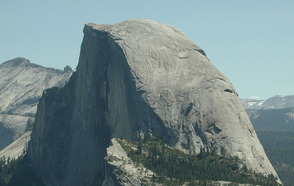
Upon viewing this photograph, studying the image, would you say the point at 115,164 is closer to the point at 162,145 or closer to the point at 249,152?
the point at 162,145

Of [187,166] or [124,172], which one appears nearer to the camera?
[124,172]

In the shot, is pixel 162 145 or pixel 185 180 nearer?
pixel 185 180

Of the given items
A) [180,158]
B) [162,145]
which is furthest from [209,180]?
[162,145]

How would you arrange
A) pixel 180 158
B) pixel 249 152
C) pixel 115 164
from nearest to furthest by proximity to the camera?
pixel 115 164 < pixel 180 158 < pixel 249 152

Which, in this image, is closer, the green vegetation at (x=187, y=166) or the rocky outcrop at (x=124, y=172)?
the rocky outcrop at (x=124, y=172)

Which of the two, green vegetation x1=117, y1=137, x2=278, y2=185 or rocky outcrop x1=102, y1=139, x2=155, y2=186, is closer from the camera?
rocky outcrop x1=102, y1=139, x2=155, y2=186

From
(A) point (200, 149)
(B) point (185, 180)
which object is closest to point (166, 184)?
(B) point (185, 180)

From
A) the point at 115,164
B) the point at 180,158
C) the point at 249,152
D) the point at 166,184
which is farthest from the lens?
the point at 249,152

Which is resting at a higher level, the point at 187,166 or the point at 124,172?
the point at 187,166
